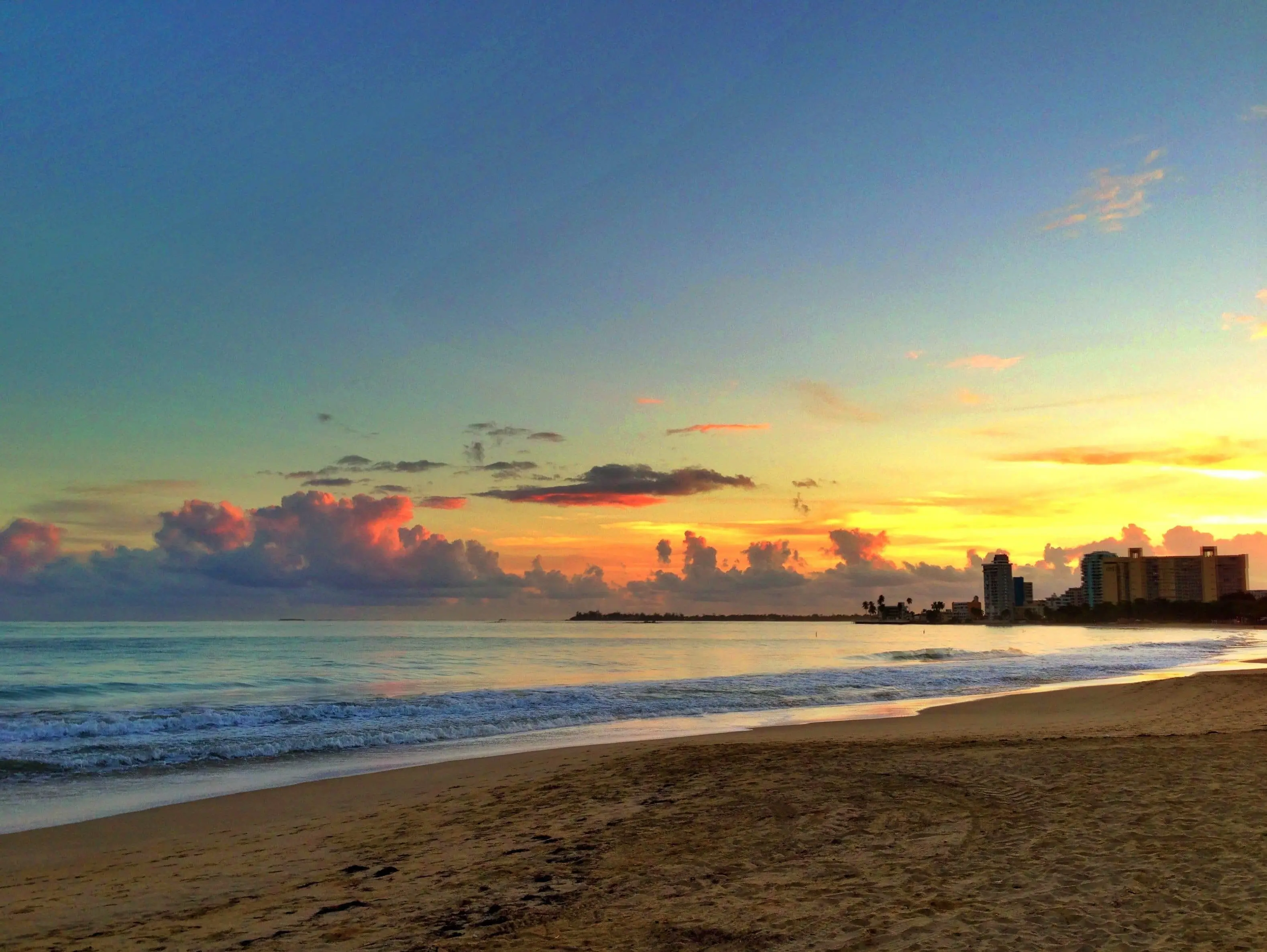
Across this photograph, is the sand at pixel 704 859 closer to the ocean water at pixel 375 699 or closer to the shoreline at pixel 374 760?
the shoreline at pixel 374 760

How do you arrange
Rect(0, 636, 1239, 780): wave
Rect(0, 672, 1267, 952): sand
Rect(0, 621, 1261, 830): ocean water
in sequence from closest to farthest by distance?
Rect(0, 672, 1267, 952): sand → Rect(0, 621, 1261, 830): ocean water → Rect(0, 636, 1239, 780): wave

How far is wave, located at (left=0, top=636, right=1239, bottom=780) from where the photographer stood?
1827 centimetres

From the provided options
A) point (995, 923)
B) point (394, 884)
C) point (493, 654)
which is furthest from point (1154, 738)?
point (493, 654)

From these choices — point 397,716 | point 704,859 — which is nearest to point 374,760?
point 397,716

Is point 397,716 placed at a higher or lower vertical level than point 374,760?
lower

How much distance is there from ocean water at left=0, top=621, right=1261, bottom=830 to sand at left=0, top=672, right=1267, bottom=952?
405cm

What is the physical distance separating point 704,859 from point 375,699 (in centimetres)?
2315

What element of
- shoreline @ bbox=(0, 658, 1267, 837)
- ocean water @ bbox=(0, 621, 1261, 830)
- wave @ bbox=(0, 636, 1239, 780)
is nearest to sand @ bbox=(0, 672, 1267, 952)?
shoreline @ bbox=(0, 658, 1267, 837)

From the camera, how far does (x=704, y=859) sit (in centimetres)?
802

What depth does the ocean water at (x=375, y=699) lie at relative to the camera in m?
16.6

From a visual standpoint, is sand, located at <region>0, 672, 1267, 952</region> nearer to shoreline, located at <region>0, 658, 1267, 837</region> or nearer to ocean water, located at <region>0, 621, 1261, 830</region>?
shoreline, located at <region>0, 658, 1267, 837</region>

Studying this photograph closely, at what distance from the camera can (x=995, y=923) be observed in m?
5.90

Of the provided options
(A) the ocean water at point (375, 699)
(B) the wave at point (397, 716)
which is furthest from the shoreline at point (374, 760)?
(B) the wave at point (397, 716)

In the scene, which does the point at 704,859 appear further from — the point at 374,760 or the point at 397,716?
the point at 397,716
